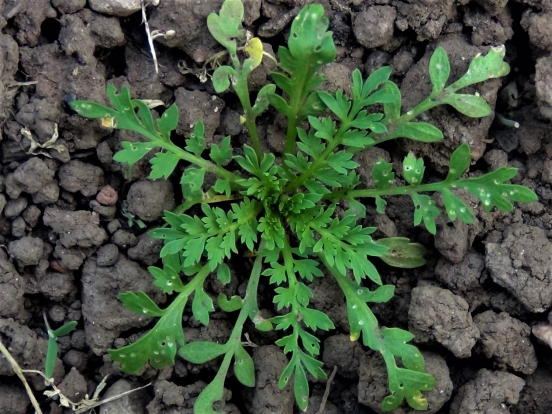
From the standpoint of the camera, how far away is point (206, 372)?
2.78 meters

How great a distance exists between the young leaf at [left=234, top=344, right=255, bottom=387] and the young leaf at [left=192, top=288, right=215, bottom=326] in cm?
23

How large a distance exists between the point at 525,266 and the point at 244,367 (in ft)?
4.34

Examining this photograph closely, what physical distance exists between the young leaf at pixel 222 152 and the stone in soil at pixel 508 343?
1.36 m

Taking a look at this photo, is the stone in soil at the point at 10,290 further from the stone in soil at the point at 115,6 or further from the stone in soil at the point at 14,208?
the stone in soil at the point at 115,6

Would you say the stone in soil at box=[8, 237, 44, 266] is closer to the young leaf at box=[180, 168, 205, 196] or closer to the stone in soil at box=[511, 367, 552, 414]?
the young leaf at box=[180, 168, 205, 196]

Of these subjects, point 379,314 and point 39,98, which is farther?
point 379,314

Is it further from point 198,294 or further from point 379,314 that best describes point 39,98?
point 379,314

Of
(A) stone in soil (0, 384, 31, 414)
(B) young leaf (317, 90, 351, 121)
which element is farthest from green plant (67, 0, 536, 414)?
(A) stone in soil (0, 384, 31, 414)

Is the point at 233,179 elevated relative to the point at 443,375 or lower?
elevated

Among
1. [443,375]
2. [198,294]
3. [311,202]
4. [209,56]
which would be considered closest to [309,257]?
[311,202]

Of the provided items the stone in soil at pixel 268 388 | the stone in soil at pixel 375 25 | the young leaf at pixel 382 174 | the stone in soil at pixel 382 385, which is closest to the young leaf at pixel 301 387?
the stone in soil at pixel 268 388

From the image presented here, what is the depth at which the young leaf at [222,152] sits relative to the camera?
258cm

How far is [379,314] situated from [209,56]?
1428mm

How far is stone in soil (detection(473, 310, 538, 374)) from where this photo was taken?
2.68 meters
